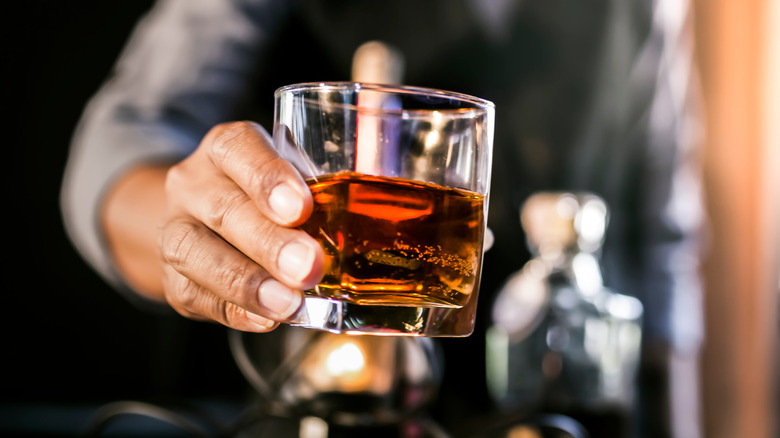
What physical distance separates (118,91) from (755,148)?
1495mm

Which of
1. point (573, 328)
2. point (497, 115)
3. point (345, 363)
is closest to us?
point (345, 363)

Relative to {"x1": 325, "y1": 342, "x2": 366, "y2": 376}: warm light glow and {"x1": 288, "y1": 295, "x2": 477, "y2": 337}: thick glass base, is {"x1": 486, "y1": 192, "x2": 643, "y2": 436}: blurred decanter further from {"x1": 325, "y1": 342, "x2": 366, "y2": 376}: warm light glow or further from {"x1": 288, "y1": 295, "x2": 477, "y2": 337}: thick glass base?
{"x1": 288, "y1": 295, "x2": 477, "y2": 337}: thick glass base

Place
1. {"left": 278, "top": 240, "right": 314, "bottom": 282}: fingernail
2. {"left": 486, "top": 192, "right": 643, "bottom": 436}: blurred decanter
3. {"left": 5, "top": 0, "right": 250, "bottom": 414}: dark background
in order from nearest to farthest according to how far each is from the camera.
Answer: {"left": 278, "top": 240, "right": 314, "bottom": 282}: fingernail < {"left": 486, "top": 192, "right": 643, "bottom": 436}: blurred decanter < {"left": 5, "top": 0, "right": 250, "bottom": 414}: dark background

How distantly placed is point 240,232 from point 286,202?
0.04m

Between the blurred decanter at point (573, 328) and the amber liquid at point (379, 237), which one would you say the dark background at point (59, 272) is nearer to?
the blurred decanter at point (573, 328)

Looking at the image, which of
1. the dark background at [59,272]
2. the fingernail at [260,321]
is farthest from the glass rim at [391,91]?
the dark background at [59,272]

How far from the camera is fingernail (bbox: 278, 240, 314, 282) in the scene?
0.97 feet

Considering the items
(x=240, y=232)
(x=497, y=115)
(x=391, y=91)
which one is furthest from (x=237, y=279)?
(x=497, y=115)

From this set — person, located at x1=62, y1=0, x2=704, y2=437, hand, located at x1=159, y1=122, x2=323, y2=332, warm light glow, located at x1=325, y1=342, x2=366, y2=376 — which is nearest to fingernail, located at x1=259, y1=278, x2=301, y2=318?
hand, located at x1=159, y1=122, x2=323, y2=332

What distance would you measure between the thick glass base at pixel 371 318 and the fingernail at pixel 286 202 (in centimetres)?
5

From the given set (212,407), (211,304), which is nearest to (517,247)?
(212,407)

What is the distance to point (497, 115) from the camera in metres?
1.30

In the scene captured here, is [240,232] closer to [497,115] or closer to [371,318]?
[371,318]

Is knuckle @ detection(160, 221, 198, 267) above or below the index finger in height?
below
